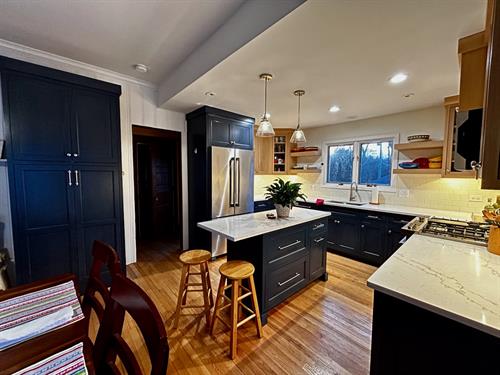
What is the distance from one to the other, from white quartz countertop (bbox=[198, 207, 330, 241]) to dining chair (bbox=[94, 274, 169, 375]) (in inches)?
40.3

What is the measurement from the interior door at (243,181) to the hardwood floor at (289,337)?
1.40 metres

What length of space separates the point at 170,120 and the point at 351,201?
11.5 feet

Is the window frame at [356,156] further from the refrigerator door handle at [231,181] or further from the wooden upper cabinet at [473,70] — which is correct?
the wooden upper cabinet at [473,70]

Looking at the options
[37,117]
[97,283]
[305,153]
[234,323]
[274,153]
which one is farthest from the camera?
[274,153]

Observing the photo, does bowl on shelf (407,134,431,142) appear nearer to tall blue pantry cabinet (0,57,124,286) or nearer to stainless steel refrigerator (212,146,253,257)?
stainless steel refrigerator (212,146,253,257)

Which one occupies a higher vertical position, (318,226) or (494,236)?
(494,236)

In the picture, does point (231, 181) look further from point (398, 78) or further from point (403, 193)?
point (403, 193)

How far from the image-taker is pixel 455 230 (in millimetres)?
1979

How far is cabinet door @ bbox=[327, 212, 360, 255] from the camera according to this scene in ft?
11.5

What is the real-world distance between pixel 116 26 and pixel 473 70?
8.92 ft

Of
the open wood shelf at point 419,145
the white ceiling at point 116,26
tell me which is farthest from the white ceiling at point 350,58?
the open wood shelf at point 419,145

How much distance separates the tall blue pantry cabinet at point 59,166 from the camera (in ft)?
6.66

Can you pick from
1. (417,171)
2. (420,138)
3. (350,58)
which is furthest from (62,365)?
(420,138)

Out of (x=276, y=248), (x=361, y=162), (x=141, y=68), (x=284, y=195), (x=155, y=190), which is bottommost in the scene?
(x=276, y=248)
